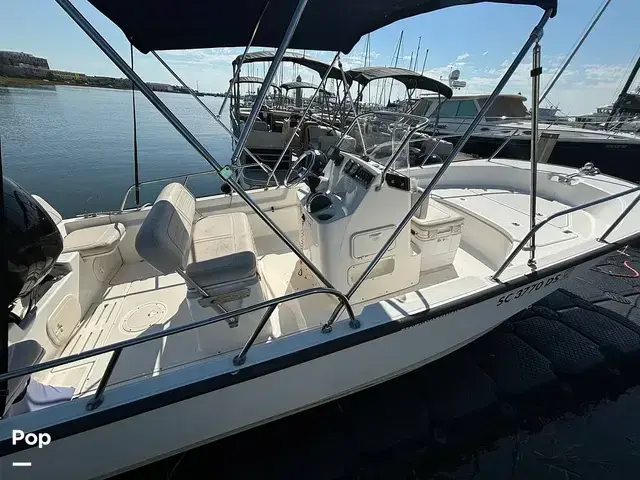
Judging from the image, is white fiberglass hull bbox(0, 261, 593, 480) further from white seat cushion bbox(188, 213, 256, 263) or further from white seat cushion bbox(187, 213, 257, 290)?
white seat cushion bbox(188, 213, 256, 263)

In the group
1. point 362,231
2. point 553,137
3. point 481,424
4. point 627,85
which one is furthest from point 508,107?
point 481,424

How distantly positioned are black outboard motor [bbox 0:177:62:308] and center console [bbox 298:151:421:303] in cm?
154

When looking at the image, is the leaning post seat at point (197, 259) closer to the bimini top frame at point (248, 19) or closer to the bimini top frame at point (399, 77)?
the bimini top frame at point (248, 19)

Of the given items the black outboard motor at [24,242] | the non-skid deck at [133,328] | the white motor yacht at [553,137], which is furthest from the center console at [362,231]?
the white motor yacht at [553,137]

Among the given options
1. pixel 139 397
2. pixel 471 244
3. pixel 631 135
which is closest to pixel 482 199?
pixel 471 244

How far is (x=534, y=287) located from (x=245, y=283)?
2.09 metres

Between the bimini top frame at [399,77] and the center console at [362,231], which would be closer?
the center console at [362,231]

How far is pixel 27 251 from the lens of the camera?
1.48m

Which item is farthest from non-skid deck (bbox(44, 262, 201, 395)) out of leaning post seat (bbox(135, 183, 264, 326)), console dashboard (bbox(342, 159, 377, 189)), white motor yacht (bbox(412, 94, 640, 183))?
white motor yacht (bbox(412, 94, 640, 183))

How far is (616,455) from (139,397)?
288cm

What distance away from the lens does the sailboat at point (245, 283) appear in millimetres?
1489

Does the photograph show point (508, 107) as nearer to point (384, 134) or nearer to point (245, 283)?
point (384, 134)

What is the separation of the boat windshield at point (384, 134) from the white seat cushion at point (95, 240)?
2.25 metres

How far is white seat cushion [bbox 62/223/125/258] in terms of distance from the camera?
2.64 m
